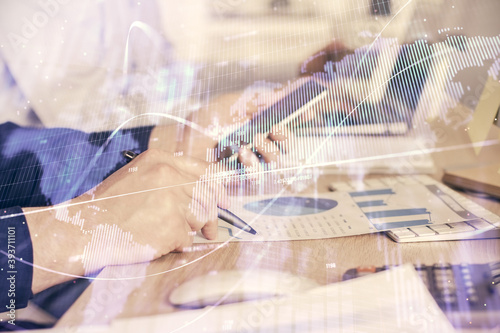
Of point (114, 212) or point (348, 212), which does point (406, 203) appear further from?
point (114, 212)

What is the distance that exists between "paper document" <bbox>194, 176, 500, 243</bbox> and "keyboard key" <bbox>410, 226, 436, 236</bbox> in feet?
0.04

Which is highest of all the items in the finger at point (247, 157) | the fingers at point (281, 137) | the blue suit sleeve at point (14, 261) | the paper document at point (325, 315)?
the fingers at point (281, 137)

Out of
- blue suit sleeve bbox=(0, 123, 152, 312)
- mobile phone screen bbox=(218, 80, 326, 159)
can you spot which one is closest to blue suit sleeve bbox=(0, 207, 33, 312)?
blue suit sleeve bbox=(0, 123, 152, 312)

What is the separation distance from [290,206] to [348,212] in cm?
7

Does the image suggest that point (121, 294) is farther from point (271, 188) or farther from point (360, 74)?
point (360, 74)

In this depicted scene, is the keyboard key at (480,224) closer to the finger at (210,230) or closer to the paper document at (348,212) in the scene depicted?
the paper document at (348,212)

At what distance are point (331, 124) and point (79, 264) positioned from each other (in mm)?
341

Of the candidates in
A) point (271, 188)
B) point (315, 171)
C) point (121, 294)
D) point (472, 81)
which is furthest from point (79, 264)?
point (472, 81)

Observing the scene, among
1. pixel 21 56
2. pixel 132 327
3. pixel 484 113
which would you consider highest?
pixel 21 56

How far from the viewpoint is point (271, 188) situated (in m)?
0.49

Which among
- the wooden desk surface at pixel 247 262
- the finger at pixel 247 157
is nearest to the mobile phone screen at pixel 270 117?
the finger at pixel 247 157

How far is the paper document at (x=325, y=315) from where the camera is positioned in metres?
0.29

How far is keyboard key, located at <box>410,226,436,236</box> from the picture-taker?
40cm

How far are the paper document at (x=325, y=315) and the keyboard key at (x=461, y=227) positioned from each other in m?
0.12
